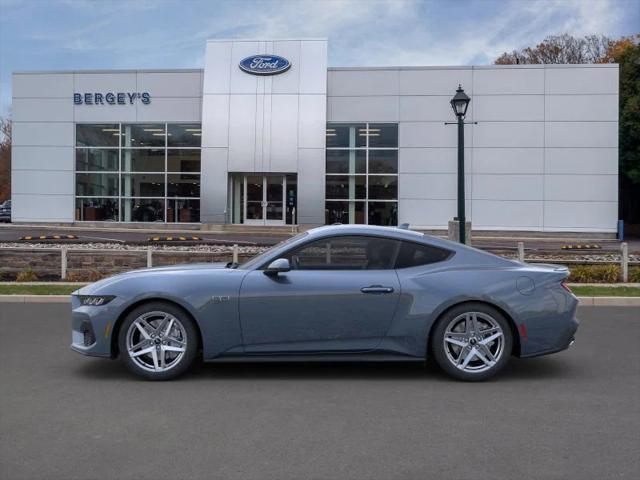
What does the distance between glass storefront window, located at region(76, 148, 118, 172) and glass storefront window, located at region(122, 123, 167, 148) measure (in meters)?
0.90

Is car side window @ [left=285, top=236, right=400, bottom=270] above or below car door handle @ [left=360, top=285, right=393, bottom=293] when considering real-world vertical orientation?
above

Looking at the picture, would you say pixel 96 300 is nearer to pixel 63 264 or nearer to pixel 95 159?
pixel 63 264

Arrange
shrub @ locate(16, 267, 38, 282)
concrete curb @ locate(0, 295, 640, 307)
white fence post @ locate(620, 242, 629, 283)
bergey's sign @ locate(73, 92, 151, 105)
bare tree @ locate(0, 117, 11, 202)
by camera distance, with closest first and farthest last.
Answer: concrete curb @ locate(0, 295, 640, 307) < white fence post @ locate(620, 242, 629, 283) < shrub @ locate(16, 267, 38, 282) < bergey's sign @ locate(73, 92, 151, 105) < bare tree @ locate(0, 117, 11, 202)

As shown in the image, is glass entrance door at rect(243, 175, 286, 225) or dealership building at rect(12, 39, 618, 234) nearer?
dealership building at rect(12, 39, 618, 234)

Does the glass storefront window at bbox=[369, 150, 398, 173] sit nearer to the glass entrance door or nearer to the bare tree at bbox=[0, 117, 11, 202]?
the glass entrance door

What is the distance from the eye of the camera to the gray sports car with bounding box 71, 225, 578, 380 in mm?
5812

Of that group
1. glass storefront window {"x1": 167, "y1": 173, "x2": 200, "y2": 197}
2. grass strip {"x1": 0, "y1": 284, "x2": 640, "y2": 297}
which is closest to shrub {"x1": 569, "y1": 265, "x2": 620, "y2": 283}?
grass strip {"x1": 0, "y1": 284, "x2": 640, "y2": 297}

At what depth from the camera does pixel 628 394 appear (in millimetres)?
5582

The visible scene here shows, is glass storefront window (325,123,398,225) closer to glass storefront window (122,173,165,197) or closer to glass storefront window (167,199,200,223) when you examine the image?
glass storefront window (167,199,200,223)

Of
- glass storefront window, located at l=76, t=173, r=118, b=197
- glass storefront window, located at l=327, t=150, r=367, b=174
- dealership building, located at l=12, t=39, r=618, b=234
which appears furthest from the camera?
glass storefront window, located at l=76, t=173, r=118, b=197

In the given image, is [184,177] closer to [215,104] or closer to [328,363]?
[215,104]

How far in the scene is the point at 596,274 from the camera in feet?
48.3

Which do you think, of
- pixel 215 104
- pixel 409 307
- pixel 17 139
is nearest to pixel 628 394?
pixel 409 307

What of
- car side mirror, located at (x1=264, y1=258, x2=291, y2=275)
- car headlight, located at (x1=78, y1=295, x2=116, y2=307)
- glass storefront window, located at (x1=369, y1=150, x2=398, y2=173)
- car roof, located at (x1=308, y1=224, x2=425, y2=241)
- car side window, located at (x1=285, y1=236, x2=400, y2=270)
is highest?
glass storefront window, located at (x1=369, y1=150, x2=398, y2=173)
